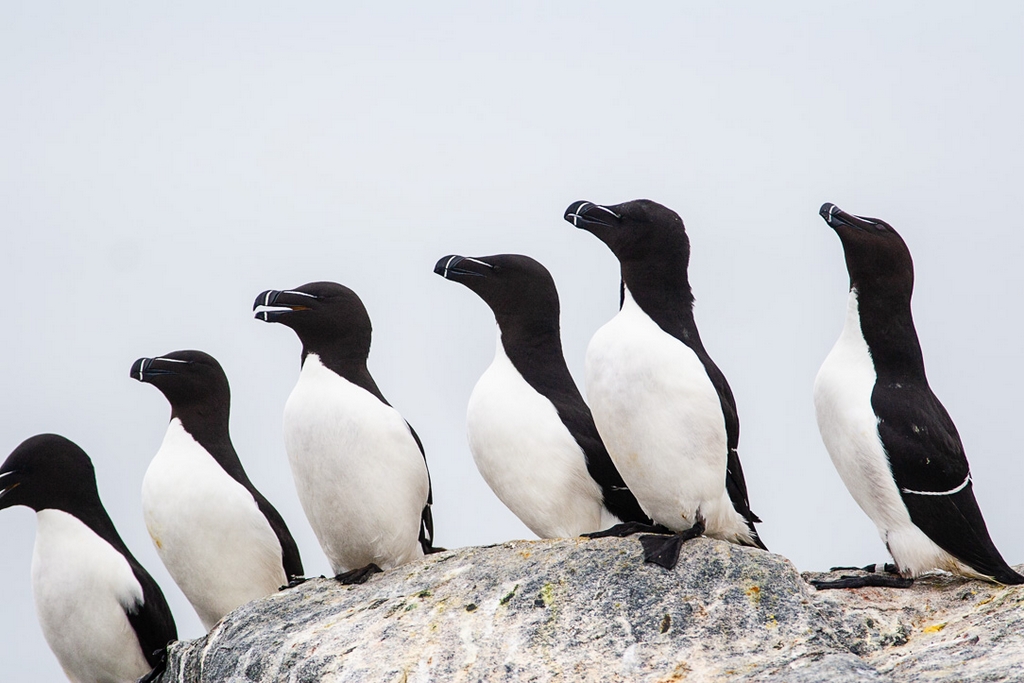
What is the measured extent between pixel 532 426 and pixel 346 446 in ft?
3.57

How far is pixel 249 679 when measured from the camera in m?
6.42

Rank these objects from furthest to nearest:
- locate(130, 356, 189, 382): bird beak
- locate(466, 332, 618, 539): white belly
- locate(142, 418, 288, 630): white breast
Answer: locate(130, 356, 189, 382): bird beak
locate(142, 418, 288, 630): white breast
locate(466, 332, 618, 539): white belly

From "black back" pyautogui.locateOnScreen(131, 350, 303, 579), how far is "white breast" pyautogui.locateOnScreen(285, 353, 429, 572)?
0.83 metres

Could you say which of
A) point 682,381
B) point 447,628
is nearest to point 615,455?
point 682,381

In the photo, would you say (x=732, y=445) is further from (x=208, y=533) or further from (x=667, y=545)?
(x=208, y=533)

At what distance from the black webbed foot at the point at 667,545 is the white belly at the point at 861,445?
3.49ft

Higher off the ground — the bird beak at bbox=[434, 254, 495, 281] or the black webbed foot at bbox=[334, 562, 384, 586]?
the bird beak at bbox=[434, 254, 495, 281]

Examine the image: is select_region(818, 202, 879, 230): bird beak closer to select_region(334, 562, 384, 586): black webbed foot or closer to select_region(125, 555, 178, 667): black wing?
select_region(334, 562, 384, 586): black webbed foot

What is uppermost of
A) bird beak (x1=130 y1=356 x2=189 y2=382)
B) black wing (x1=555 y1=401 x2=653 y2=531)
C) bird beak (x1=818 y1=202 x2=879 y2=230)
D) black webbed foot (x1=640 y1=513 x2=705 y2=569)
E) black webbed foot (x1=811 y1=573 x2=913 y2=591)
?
bird beak (x1=818 y1=202 x2=879 y2=230)

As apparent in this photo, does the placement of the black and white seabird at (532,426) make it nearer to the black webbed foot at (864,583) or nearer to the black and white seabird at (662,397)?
the black and white seabird at (662,397)

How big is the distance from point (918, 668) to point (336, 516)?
3493 millimetres

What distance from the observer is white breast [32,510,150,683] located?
8.20 meters

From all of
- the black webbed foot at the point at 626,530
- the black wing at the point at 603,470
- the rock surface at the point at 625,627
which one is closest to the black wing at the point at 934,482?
the rock surface at the point at 625,627

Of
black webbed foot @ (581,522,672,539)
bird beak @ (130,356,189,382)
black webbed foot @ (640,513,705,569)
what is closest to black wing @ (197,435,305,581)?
bird beak @ (130,356,189,382)
